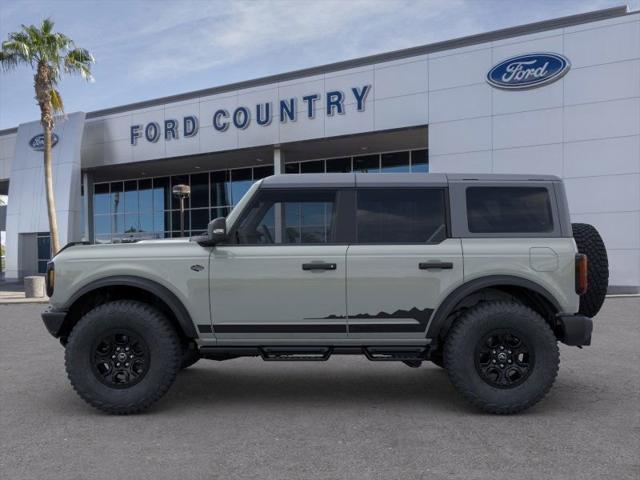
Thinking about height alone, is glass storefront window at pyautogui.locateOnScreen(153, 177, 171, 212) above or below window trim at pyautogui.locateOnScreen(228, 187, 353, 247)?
above

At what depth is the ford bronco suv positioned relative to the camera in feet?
14.8

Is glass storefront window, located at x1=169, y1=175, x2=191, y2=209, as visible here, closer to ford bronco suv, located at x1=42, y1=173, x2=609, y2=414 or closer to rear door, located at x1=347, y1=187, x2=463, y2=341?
ford bronco suv, located at x1=42, y1=173, x2=609, y2=414

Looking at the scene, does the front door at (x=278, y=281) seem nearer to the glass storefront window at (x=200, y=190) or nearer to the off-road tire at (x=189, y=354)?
the off-road tire at (x=189, y=354)

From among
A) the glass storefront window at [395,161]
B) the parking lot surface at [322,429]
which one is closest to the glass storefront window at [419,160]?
the glass storefront window at [395,161]

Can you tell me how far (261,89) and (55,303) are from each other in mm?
17942

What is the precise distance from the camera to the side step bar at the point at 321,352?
461 centimetres

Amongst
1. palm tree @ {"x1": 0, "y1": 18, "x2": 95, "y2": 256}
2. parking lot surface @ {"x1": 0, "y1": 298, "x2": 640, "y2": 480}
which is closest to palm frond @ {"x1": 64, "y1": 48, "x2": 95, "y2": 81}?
palm tree @ {"x1": 0, "y1": 18, "x2": 95, "y2": 256}

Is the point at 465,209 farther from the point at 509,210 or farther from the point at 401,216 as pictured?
the point at 401,216

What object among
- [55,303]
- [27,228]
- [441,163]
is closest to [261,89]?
[441,163]

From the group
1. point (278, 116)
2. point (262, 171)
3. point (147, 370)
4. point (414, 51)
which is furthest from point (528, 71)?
point (147, 370)

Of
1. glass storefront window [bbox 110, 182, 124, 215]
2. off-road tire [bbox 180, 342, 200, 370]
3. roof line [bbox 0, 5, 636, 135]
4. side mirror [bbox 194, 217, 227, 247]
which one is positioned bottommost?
off-road tire [bbox 180, 342, 200, 370]

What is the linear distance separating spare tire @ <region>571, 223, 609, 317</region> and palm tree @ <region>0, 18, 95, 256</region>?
19516mm

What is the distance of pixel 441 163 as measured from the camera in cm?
1841

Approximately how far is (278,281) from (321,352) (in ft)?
2.35
